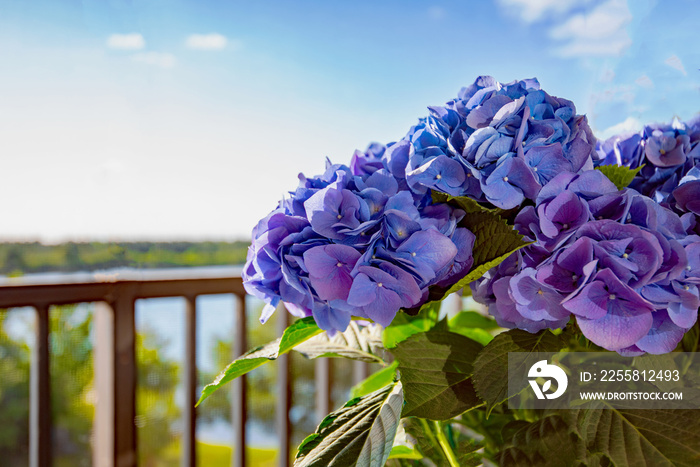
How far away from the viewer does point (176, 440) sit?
231cm

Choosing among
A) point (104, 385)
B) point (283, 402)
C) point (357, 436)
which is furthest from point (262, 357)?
point (283, 402)

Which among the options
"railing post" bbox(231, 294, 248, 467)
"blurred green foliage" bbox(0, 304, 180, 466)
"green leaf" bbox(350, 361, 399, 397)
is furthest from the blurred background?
"green leaf" bbox(350, 361, 399, 397)

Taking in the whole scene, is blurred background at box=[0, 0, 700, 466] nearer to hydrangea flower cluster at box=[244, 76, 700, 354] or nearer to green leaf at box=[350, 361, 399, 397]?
hydrangea flower cluster at box=[244, 76, 700, 354]

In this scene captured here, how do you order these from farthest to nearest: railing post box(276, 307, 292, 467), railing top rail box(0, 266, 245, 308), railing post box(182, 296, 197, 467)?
railing post box(276, 307, 292, 467), railing post box(182, 296, 197, 467), railing top rail box(0, 266, 245, 308)

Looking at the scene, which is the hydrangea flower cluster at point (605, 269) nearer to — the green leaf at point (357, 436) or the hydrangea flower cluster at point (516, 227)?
the hydrangea flower cluster at point (516, 227)

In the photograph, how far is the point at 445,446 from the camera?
41 cm

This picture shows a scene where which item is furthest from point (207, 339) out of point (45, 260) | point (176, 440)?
point (45, 260)

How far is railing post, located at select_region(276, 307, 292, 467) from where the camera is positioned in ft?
4.69

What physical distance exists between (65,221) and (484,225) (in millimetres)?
3826

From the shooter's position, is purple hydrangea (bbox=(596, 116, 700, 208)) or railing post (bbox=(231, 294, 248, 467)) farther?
railing post (bbox=(231, 294, 248, 467))

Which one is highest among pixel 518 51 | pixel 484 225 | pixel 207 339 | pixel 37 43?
pixel 37 43

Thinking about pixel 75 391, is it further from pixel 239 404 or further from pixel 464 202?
pixel 464 202

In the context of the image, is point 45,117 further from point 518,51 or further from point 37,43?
point 518,51

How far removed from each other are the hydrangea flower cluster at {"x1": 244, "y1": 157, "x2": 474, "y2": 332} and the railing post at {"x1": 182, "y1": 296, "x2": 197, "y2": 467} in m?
1.03
